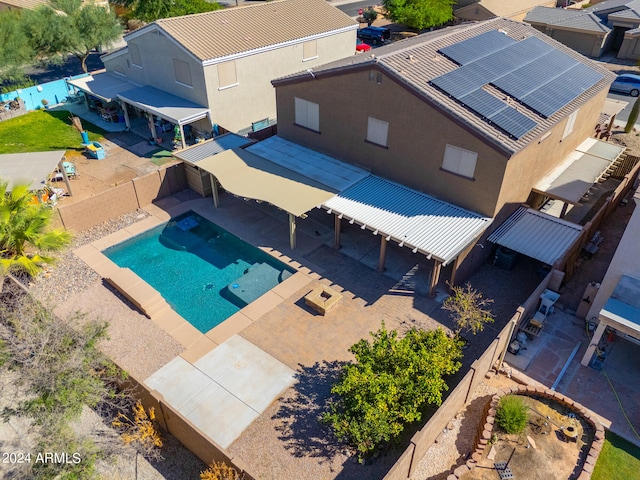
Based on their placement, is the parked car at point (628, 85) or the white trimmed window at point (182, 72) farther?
the parked car at point (628, 85)

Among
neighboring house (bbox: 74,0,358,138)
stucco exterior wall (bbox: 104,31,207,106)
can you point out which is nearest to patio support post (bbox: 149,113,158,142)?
neighboring house (bbox: 74,0,358,138)

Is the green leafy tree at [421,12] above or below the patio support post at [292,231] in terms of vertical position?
above

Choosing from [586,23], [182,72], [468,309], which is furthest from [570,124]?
[586,23]

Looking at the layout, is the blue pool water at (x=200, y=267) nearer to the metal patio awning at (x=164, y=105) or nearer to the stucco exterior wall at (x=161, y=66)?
the metal patio awning at (x=164, y=105)

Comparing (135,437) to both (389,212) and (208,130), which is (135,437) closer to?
(389,212)

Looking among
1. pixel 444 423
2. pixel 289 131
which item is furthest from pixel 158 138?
pixel 444 423

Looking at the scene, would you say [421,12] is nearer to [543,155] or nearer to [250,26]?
[250,26]

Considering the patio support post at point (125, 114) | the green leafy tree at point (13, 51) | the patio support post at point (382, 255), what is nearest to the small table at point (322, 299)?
the patio support post at point (382, 255)
